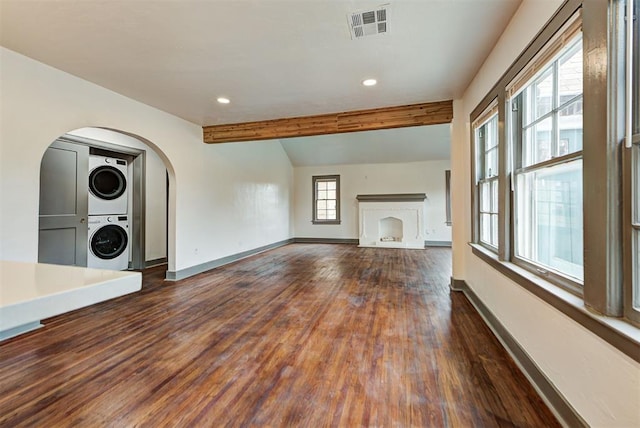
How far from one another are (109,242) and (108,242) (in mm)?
16

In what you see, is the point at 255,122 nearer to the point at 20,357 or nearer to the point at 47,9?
the point at 47,9

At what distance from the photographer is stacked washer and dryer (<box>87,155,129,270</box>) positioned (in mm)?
4430

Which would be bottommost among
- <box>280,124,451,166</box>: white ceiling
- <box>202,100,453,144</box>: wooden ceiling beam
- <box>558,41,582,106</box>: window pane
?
<box>558,41,582,106</box>: window pane

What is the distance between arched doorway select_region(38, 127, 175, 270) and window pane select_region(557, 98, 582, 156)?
444 cm

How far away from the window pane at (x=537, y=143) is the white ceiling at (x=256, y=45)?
86 centimetres

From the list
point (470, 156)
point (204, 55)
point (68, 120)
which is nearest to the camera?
point (204, 55)

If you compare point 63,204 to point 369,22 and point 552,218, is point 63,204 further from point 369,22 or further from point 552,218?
point 552,218

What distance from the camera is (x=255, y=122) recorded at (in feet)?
15.6

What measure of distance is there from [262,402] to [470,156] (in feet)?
10.9

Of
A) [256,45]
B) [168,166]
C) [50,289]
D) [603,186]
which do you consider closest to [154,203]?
[168,166]

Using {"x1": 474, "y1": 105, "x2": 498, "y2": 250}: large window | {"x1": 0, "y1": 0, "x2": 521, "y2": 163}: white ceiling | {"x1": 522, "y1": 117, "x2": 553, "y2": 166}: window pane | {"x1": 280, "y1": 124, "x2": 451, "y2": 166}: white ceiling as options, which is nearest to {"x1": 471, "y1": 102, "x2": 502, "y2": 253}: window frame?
{"x1": 474, "y1": 105, "x2": 498, "y2": 250}: large window

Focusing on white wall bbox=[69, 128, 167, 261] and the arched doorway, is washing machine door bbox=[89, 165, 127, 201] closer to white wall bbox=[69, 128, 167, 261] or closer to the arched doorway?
the arched doorway

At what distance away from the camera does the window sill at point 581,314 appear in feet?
3.45

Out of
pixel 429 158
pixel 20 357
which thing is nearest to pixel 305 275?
pixel 20 357
